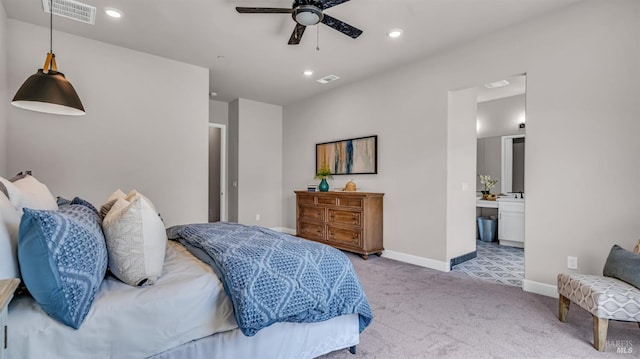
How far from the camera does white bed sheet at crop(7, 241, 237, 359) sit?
1.19 metres

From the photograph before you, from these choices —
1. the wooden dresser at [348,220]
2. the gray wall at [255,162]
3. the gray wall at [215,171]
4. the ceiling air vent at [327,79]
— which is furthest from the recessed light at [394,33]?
the gray wall at [215,171]

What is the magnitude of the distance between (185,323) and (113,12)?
3.07 m

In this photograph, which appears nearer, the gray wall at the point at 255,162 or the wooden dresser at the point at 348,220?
the wooden dresser at the point at 348,220

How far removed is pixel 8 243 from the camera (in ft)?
3.86

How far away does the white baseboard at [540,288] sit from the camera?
9.75ft

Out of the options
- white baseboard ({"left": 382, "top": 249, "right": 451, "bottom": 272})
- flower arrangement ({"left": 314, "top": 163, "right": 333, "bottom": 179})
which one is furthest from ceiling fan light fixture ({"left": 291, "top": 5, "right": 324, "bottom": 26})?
white baseboard ({"left": 382, "top": 249, "right": 451, "bottom": 272})

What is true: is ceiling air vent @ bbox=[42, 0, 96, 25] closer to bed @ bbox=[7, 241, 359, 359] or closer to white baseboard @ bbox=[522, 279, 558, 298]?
bed @ bbox=[7, 241, 359, 359]

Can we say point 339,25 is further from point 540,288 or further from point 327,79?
point 540,288

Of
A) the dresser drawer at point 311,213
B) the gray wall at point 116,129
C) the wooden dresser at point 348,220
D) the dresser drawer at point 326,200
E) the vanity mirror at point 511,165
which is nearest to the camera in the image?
the gray wall at point 116,129

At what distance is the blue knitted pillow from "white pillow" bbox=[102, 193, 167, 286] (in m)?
0.18

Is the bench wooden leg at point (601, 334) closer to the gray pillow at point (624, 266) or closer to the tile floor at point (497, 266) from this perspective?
the gray pillow at point (624, 266)

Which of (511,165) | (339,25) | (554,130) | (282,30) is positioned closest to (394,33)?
(339,25)

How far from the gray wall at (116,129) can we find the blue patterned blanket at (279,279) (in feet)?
7.48

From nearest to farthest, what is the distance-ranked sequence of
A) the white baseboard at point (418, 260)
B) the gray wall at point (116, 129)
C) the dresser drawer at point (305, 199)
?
the gray wall at point (116, 129), the white baseboard at point (418, 260), the dresser drawer at point (305, 199)
